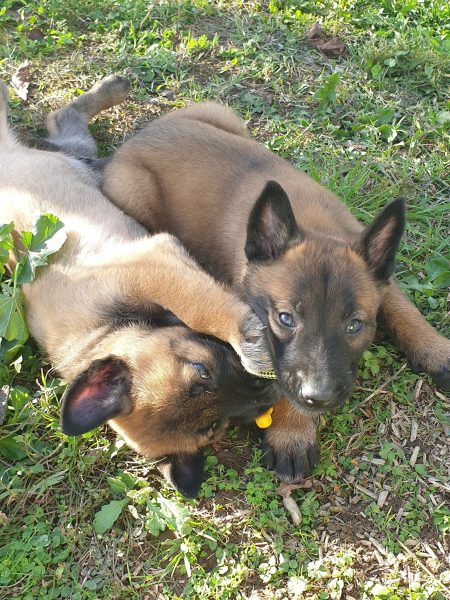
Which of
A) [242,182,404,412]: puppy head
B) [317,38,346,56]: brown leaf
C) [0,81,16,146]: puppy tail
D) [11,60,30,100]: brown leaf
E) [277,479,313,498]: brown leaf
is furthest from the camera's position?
[317,38,346,56]: brown leaf

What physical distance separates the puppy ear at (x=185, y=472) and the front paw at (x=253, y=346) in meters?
0.54

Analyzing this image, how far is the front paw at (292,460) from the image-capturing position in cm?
373

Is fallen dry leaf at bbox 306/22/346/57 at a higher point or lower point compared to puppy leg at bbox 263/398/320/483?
higher

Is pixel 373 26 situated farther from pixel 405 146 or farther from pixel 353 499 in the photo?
pixel 353 499

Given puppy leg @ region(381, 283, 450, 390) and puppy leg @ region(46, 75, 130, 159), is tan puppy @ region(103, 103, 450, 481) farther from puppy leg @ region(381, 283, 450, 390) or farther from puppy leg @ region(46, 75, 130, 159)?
puppy leg @ region(46, 75, 130, 159)

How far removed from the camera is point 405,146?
5.41 meters

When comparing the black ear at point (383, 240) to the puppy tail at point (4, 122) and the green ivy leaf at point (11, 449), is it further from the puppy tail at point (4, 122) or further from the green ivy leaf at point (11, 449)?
the puppy tail at point (4, 122)

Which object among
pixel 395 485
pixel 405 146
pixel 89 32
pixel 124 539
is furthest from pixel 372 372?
pixel 89 32

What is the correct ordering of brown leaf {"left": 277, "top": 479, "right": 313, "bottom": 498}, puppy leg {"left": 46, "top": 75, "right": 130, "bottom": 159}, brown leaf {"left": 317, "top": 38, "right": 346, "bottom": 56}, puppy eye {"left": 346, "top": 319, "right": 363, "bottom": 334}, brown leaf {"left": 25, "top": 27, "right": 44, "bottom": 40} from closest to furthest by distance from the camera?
puppy eye {"left": 346, "top": 319, "right": 363, "bottom": 334} < brown leaf {"left": 277, "top": 479, "right": 313, "bottom": 498} < puppy leg {"left": 46, "top": 75, "right": 130, "bottom": 159} < brown leaf {"left": 317, "top": 38, "right": 346, "bottom": 56} < brown leaf {"left": 25, "top": 27, "right": 44, "bottom": 40}

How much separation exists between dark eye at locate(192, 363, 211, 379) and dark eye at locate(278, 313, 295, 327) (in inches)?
18.2

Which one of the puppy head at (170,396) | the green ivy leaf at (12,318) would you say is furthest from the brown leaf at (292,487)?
the green ivy leaf at (12,318)

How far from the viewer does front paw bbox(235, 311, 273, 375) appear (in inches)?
138

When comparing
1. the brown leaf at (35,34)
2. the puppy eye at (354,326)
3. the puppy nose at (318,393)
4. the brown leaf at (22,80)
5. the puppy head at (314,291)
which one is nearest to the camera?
the puppy nose at (318,393)

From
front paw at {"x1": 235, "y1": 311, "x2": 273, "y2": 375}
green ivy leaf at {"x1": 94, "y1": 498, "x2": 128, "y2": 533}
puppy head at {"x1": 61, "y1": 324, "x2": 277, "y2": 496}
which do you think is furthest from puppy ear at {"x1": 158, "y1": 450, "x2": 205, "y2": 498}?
front paw at {"x1": 235, "y1": 311, "x2": 273, "y2": 375}
